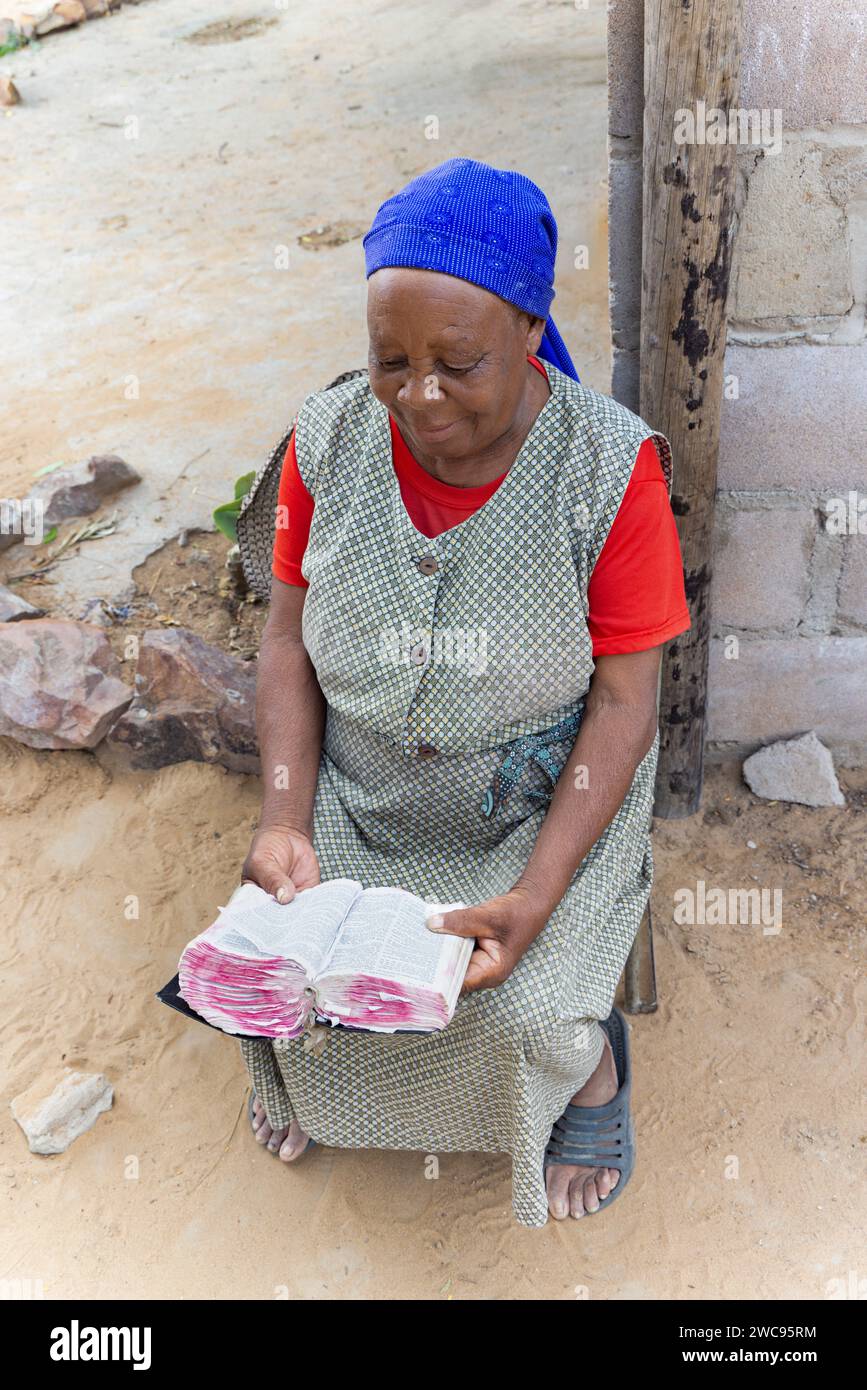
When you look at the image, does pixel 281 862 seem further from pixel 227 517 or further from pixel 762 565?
pixel 227 517

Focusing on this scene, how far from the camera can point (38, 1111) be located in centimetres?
244

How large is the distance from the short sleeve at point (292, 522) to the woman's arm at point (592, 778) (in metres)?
0.61

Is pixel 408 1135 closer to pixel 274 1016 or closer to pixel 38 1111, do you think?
pixel 274 1016

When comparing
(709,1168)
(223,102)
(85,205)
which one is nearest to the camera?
(709,1168)

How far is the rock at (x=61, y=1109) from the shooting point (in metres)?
2.42

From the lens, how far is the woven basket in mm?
2404

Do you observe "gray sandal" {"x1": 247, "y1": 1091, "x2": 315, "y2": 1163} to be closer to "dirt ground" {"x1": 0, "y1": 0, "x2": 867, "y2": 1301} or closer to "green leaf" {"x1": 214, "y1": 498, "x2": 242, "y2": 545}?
"dirt ground" {"x1": 0, "y1": 0, "x2": 867, "y2": 1301}

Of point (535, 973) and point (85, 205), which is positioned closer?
point (535, 973)

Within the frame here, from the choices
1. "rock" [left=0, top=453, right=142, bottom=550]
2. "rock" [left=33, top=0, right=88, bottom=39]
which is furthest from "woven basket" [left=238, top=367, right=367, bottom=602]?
"rock" [left=33, top=0, right=88, bottom=39]

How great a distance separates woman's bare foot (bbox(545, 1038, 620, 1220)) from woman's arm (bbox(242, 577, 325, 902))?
2.60 ft

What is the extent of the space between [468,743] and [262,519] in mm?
819

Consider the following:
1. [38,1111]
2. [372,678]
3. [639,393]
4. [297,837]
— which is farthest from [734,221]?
[38,1111]

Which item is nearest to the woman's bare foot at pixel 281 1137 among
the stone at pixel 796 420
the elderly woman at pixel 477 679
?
the elderly woman at pixel 477 679

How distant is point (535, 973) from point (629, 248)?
5.21 ft
